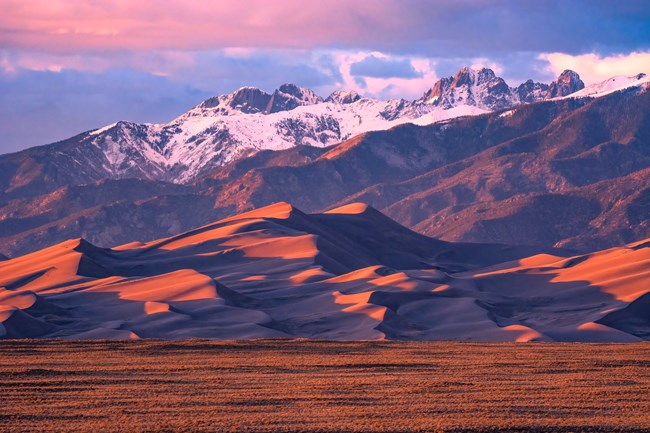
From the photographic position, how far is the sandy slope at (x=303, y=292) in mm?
99062

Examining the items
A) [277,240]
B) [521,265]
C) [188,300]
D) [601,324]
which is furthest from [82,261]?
[601,324]

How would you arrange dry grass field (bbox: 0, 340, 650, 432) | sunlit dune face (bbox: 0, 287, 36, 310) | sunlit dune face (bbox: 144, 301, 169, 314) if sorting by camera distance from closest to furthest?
dry grass field (bbox: 0, 340, 650, 432) < sunlit dune face (bbox: 144, 301, 169, 314) < sunlit dune face (bbox: 0, 287, 36, 310)

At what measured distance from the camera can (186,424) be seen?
35.5m

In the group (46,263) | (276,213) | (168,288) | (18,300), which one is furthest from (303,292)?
(276,213)

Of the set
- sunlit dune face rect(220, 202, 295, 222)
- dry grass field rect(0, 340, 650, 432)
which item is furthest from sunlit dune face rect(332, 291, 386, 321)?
sunlit dune face rect(220, 202, 295, 222)

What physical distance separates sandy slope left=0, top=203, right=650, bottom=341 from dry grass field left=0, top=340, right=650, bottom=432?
3116cm

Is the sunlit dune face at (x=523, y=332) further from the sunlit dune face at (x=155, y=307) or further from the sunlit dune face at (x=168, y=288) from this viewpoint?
the sunlit dune face at (x=168, y=288)

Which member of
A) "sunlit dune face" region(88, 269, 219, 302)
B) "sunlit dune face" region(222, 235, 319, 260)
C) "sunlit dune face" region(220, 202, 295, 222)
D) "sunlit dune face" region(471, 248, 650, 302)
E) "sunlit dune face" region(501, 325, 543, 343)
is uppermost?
"sunlit dune face" region(220, 202, 295, 222)

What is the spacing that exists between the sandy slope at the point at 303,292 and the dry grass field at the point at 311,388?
102ft

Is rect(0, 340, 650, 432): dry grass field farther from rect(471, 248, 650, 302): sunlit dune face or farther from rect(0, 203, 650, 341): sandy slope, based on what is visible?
rect(471, 248, 650, 302): sunlit dune face

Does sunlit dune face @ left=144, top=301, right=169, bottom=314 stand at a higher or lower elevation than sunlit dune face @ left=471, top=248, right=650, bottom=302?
higher

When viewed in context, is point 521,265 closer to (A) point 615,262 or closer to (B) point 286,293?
(A) point 615,262

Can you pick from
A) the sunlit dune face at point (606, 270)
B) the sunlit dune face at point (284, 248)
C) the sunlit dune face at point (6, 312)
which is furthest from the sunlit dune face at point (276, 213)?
the sunlit dune face at point (6, 312)

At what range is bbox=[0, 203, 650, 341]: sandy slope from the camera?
99.1 m
